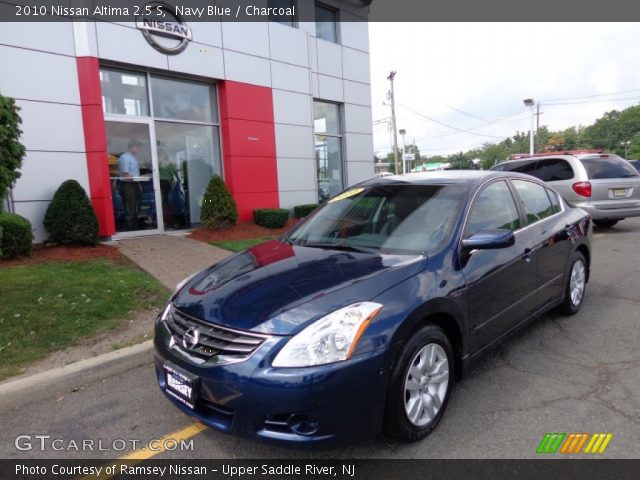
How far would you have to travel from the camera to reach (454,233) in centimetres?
304

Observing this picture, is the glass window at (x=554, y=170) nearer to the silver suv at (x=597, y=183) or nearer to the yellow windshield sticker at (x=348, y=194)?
the silver suv at (x=597, y=183)

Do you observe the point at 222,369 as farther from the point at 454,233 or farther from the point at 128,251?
the point at 128,251

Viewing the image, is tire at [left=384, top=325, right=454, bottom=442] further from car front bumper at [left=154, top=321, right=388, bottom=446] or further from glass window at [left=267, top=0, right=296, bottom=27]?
glass window at [left=267, top=0, right=296, bottom=27]

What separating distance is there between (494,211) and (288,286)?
1932 millimetres

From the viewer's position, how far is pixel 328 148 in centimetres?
1393

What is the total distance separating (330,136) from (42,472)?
12.4 m

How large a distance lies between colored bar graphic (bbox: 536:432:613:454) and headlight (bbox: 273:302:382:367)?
128 centimetres

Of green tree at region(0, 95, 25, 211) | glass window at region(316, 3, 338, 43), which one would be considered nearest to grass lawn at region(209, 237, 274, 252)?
green tree at region(0, 95, 25, 211)

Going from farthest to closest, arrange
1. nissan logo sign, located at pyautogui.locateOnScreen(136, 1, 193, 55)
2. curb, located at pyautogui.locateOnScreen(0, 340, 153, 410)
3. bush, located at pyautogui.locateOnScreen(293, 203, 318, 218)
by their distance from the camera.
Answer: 1. bush, located at pyautogui.locateOnScreen(293, 203, 318, 218)
2. nissan logo sign, located at pyautogui.locateOnScreen(136, 1, 193, 55)
3. curb, located at pyautogui.locateOnScreen(0, 340, 153, 410)

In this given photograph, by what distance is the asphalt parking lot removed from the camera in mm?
2527

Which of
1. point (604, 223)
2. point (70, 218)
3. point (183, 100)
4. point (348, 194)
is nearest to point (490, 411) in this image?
point (348, 194)

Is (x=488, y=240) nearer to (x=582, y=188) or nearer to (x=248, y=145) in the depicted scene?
(x=582, y=188)

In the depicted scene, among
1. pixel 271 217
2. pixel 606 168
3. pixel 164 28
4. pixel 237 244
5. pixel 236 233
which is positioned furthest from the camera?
pixel 271 217

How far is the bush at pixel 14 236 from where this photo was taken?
6676mm
